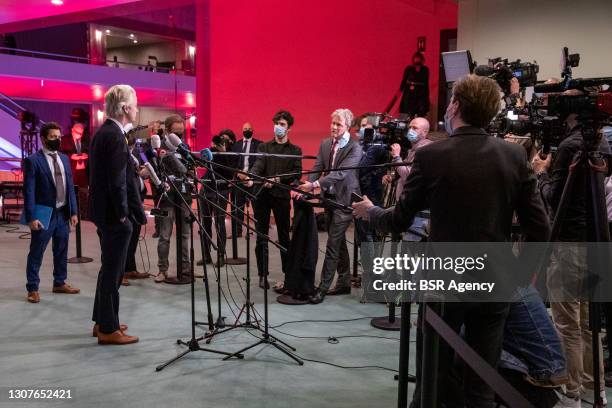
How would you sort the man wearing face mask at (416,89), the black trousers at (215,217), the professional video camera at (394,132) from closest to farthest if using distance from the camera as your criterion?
1. the black trousers at (215,217)
2. the professional video camera at (394,132)
3. the man wearing face mask at (416,89)

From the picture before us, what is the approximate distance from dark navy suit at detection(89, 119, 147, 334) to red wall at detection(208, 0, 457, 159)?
5.81m

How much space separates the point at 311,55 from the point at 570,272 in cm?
713

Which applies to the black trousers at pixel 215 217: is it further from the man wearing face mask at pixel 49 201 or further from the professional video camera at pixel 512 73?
the professional video camera at pixel 512 73

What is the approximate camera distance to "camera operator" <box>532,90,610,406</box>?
252 centimetres

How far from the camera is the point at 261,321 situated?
12.9 ft

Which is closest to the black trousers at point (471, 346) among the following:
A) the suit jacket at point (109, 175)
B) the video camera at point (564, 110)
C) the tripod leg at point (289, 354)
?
the video camera at point (564, 110)

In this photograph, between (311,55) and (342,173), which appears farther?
(311,55)

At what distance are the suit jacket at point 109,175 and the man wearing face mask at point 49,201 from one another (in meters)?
1.27

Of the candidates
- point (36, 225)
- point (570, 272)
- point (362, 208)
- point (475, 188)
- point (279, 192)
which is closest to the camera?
point (475, 188)

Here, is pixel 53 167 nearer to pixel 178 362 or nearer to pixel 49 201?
pixel 49 201

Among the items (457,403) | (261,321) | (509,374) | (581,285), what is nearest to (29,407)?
(261,321)

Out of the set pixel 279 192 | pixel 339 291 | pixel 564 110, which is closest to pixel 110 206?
pixel 279 192

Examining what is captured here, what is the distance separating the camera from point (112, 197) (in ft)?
10.7

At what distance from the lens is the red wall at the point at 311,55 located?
8.35 meters
